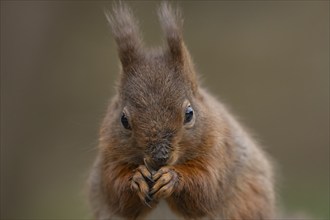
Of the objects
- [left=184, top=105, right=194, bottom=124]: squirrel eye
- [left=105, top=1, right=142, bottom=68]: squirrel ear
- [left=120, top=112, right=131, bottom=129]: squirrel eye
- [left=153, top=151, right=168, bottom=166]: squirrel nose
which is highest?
[left=105, top=1, right=142, bottom=68]: squirrel ear

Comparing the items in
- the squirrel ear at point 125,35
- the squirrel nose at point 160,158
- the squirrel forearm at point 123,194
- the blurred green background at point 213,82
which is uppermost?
the blurred green background at point 213,82

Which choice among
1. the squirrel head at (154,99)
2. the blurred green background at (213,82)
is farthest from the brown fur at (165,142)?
the blurred green background at (213,82)

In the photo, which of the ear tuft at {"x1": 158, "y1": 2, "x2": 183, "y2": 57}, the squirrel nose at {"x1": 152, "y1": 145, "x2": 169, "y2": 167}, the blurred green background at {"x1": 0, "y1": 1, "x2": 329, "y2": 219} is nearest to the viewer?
the squirrel nose at {"x1": 152, "y1": 145, "x2": 169, "y2": 167}

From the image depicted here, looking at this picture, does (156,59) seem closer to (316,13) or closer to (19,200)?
(19,200)

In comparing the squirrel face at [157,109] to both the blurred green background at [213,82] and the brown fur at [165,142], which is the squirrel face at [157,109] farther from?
the blurred green background at [213,82]

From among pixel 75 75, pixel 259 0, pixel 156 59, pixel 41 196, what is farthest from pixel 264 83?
pixel 156 59

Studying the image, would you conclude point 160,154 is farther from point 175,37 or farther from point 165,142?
point 175,37

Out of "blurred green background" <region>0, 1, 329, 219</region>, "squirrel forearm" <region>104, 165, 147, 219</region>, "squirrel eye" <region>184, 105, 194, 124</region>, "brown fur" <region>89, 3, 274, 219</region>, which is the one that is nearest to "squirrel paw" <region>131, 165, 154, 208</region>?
"brown fur" <region>89, 3, 274, 219</region>

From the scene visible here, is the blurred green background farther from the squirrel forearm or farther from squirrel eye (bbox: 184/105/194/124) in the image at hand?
squirrel eye (bbox: 184/105/194/124)

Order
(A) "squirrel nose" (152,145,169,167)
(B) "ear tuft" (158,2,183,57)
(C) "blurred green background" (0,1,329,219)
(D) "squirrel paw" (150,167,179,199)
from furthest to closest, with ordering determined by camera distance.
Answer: (C) "blurred green background" (0,1,329,219) < (B) "ear tuft" (158,2,183,57) < (D) "squirrel paw" (150,167,179,199) < (A) "squirrel nose" (152,145,169,167)
